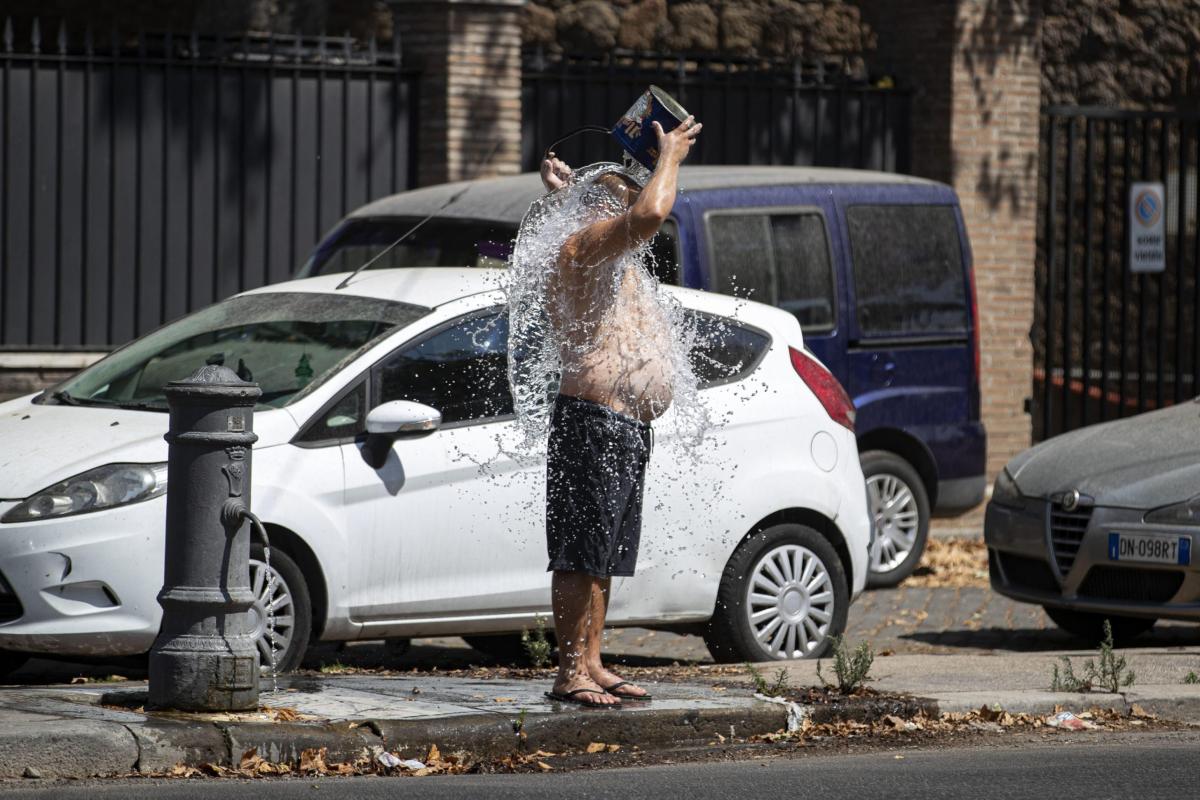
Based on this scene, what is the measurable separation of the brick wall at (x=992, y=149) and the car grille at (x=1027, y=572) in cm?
554

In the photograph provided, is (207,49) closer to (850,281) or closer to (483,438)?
(850,281)

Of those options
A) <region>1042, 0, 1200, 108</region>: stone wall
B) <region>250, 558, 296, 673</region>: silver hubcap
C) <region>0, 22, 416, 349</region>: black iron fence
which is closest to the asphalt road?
<region>250, 558, 296, 673</region>: silver hubcap

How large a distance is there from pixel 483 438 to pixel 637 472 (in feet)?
4.68

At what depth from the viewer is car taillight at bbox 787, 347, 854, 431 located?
914cm

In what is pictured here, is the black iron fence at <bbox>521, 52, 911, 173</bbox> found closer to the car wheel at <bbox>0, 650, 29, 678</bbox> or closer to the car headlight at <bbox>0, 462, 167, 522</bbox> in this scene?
the car wheel at <bbox>0, 650, 29, 678</bbox>

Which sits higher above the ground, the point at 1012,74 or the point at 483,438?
the point at 1012,74

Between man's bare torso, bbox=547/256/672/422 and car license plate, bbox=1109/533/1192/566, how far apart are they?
3.29 m

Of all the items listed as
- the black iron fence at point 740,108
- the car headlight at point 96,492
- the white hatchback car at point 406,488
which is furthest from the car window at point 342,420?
the black iron fence at point 740,108

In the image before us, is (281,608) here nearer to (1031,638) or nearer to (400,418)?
(400,418)

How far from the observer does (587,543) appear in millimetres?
6859

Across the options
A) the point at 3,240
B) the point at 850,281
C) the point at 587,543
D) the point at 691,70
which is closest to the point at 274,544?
the point at 587,543

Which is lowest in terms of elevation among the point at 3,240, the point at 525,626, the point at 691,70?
the point at 525,626

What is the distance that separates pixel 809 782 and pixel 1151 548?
362cm

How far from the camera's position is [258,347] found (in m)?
8.49
